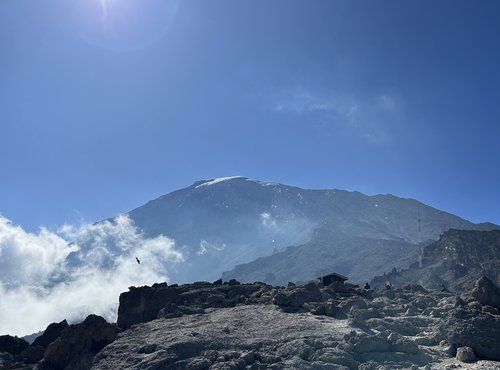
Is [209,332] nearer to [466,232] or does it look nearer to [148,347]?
[148,347]

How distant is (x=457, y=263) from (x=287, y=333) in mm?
132799

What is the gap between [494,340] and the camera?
85.7ft

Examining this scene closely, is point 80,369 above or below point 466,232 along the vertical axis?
below

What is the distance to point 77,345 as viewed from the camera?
1383 inches

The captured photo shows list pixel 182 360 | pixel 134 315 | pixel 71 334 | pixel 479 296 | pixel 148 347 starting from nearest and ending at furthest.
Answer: pixel 182 360 → pixel 148 347 → pixel 479 296 → pixel 71 334 → pixel 134 315

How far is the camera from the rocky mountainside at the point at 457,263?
133 m

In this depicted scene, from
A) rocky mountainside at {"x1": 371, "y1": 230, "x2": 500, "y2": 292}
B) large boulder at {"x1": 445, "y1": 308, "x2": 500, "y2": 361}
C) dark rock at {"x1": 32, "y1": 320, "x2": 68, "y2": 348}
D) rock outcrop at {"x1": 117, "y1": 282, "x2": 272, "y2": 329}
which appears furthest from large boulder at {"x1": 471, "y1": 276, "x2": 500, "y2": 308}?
rocky mountainside at {"x1": 371, "y1": 230, "x2": 500, "y2": 292}

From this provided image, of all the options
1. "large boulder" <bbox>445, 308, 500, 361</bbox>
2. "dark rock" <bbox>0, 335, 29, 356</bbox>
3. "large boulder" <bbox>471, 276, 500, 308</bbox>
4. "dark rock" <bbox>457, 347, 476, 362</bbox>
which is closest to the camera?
"dark rock" <bbox>457, 347, 476, 362</bbox>

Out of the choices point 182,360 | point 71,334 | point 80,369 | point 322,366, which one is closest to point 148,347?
point 182,360

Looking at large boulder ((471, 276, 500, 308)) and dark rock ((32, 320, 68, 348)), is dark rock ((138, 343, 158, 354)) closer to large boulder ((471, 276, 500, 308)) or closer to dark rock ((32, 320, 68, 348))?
dark rock ((32, 320, 68, 348))

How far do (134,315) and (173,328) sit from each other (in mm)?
9934

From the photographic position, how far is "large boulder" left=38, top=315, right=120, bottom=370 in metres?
34.2

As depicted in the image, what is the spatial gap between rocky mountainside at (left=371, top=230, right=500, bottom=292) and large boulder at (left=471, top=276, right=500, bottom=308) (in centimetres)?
9861

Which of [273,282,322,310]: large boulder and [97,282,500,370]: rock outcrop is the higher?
[273,282,322,310]: large boulder
